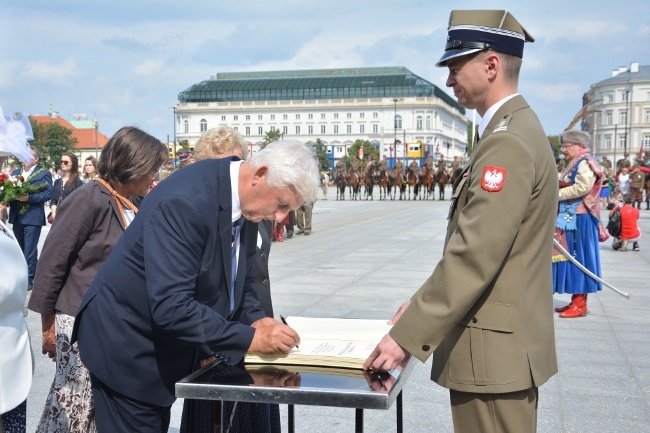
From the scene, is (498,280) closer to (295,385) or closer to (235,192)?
(295,385)

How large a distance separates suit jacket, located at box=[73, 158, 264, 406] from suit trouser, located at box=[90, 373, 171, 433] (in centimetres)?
7

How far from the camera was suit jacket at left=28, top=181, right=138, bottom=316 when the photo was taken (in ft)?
10.9

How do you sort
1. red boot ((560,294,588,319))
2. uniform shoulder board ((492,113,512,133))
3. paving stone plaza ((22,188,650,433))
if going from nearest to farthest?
uniform shoulder board ((492,113,512,133))
paving stone plaza ((22,188,650,433))
red boot ((560,294,588,319))

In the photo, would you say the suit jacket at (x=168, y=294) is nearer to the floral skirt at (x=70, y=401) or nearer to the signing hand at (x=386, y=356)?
the signing hand at (x=386, y=356)

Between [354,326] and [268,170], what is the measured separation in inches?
28.0

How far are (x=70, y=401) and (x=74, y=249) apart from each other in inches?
27.0

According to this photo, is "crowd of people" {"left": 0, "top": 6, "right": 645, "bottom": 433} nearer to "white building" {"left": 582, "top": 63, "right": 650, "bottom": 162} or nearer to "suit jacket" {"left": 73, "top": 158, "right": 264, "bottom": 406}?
"suit jacket" {"left": 73, "top": 158, "right": 264, "bottom": 406}

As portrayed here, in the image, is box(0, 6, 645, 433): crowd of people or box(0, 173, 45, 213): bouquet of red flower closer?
box(0, 6, 645, 433): crowd of people

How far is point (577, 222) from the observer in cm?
760

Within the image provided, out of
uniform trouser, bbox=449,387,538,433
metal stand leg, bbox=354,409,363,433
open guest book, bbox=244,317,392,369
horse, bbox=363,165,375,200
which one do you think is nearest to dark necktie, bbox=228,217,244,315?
open guest book, bbox=244,317,392,369

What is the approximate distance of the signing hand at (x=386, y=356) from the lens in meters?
2.19

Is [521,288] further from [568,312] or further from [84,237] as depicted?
[568,312]

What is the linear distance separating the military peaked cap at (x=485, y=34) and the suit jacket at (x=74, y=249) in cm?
181

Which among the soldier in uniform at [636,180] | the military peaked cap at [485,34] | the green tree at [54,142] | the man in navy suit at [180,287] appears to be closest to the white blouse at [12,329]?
the man in navy suit at [180,287]
